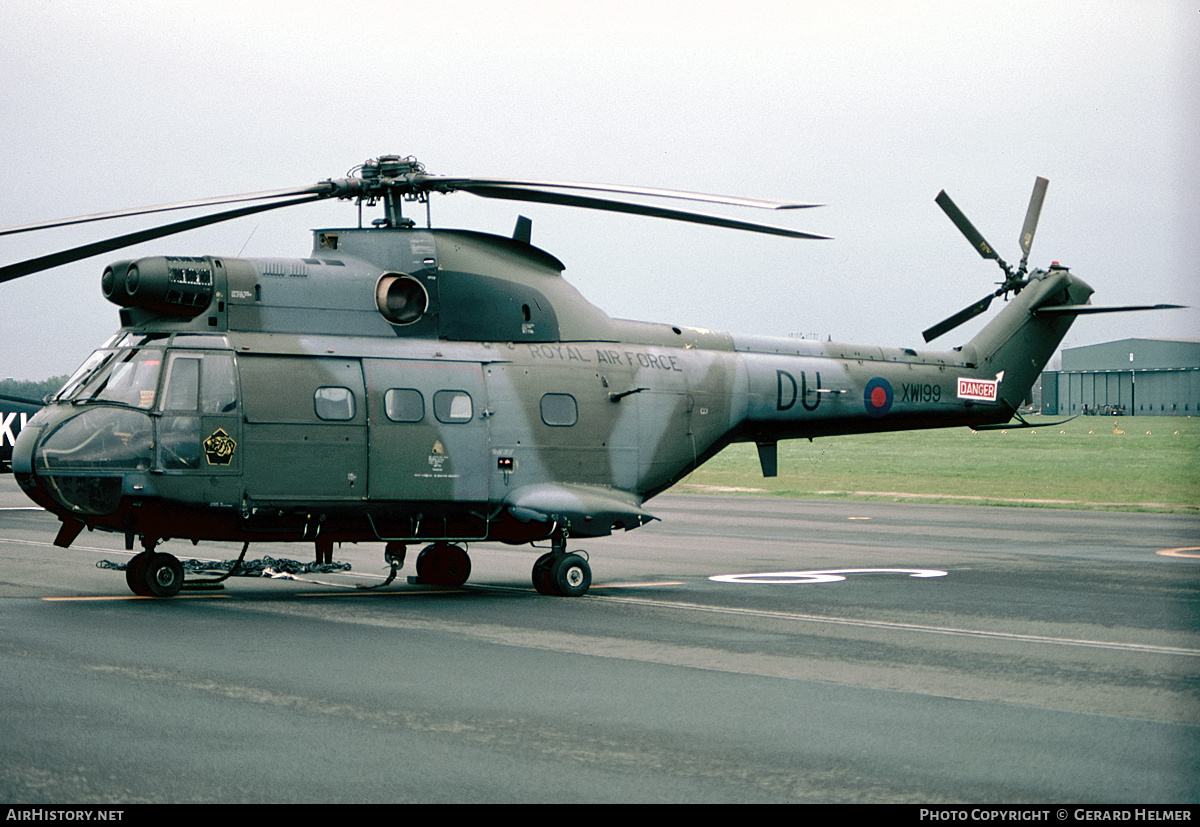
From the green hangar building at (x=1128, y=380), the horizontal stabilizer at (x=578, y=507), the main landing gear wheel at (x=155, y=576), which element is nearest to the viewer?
the main landing gear wheel at (x=155, y=576)

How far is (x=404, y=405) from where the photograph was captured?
53.0 feet

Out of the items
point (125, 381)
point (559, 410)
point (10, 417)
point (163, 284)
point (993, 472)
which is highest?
point (163, 284)

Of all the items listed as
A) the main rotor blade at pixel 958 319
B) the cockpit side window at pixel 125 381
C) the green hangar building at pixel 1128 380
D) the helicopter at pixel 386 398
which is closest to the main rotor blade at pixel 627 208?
the helicopter at pixel 386 398

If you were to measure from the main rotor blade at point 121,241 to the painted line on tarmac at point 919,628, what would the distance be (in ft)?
21.0

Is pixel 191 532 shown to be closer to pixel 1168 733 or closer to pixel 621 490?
pixel 621 490

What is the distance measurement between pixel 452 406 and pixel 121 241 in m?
4.40

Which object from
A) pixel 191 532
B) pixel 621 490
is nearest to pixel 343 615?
pixel 191 532

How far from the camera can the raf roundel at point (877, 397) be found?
20.5m

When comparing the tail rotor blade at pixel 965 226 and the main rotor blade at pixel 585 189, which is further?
the tail rotor blade at pixel 965 226

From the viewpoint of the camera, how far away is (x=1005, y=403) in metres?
22.7

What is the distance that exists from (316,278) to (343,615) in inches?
169

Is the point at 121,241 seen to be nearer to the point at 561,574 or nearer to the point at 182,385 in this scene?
the point at 182,385

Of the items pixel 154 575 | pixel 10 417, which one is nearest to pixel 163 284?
pixel 154 575

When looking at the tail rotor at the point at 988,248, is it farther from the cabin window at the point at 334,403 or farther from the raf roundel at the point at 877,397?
the cabin window at the point at 334,403
